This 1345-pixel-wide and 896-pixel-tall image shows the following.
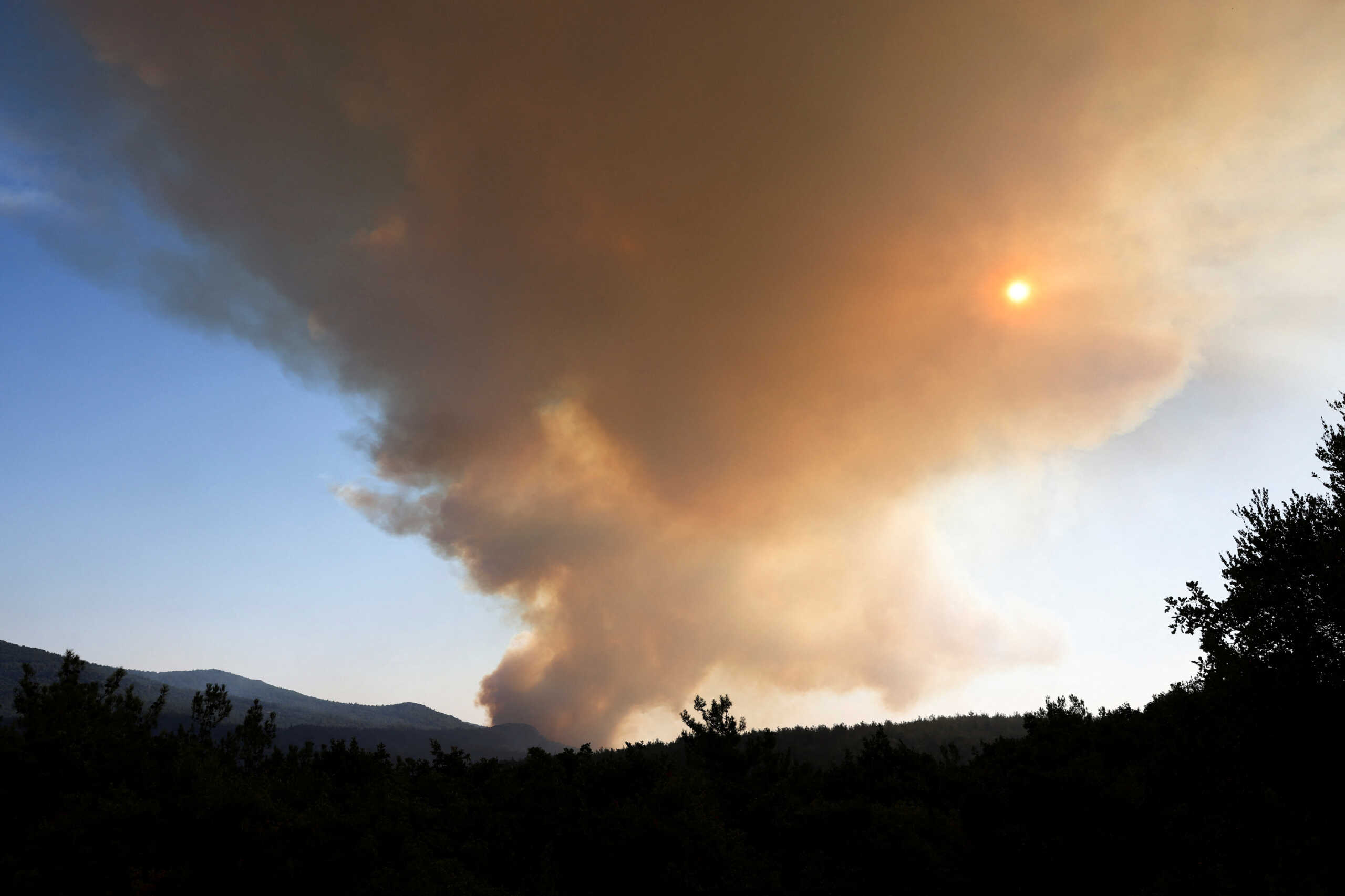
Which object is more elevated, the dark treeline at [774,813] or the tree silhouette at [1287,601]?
the tree silhouette at [1287,601]

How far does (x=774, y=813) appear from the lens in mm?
35062

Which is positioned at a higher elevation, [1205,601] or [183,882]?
[1205,601]

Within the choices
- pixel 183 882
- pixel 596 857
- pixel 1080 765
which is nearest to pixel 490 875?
pixel 596 857

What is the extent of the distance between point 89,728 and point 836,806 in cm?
3314

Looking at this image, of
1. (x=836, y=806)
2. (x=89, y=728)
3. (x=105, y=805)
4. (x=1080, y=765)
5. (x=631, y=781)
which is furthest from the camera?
(x=631, y=781)

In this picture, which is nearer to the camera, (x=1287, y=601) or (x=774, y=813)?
(x=1287, y=601)

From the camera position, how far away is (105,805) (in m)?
21.7

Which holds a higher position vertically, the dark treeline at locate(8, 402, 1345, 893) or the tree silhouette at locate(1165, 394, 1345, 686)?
the tree silhouette at locate(1165, 394, 1345, 686)

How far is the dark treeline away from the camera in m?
20.1

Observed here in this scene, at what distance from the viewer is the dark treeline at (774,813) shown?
20078 mm

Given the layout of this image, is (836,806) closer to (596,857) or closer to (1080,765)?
(1080,765)

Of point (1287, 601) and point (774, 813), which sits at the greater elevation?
point (1287, 601)

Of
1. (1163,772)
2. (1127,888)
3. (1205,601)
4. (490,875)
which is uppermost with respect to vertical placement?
(1205,601)

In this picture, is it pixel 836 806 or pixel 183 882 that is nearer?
pixel 183 882
